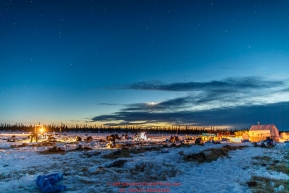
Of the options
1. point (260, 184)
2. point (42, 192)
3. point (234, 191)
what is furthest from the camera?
point (260, 184)

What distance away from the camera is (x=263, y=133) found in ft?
179

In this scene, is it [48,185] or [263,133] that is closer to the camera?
[48,185]

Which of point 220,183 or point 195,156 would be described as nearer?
point 220,183

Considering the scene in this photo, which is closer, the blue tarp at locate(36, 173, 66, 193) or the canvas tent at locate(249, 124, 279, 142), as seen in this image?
the blue tarp at locate(36, 173, 66, 193)

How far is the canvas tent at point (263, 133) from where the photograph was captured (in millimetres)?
53812

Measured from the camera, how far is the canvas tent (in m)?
53.8

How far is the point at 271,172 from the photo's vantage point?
1587 centimetres

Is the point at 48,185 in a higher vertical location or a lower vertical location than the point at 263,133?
higher

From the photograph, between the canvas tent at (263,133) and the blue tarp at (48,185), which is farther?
the canvas tent at (263,133)

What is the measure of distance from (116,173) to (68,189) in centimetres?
372

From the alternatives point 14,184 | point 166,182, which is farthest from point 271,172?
point 14,184

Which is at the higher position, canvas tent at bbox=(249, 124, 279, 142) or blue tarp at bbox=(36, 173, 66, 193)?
blue tarp at bbox=(36, 173, 66, 193)

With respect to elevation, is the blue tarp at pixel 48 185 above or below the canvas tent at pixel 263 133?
above

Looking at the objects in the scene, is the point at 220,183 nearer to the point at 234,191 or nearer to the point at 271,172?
the point at 234,191
